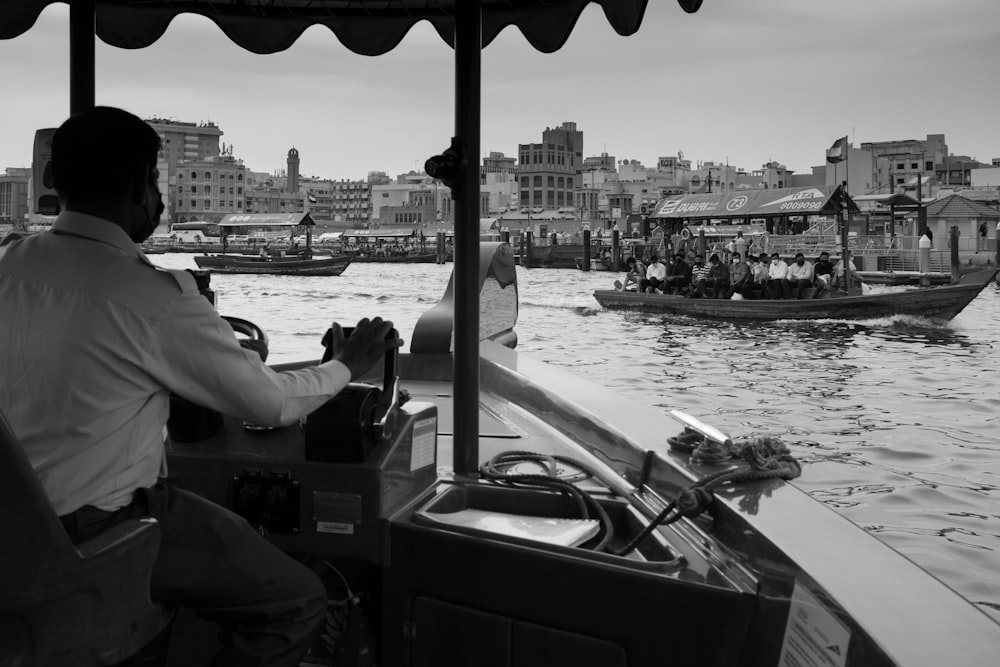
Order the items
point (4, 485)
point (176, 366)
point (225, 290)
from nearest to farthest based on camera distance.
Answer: point (4, 485)
point (176, 366)
point (225, 290)

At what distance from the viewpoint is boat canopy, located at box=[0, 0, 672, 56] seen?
108 inches

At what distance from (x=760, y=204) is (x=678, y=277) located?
521cm

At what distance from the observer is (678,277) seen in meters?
24.5

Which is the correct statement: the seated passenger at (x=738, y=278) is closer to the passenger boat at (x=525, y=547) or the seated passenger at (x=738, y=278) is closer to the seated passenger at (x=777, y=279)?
the seated passenger at (x=777, y=279)

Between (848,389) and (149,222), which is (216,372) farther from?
(848,389)

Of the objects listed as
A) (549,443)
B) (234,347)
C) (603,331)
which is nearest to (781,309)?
(603,331)

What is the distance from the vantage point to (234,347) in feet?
4.70

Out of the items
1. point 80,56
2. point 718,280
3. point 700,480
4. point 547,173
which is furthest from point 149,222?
point 547,173

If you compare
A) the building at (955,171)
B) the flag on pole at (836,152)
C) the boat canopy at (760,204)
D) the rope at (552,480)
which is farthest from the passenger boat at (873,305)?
the building at (955,171)

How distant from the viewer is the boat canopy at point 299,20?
2.74 metres

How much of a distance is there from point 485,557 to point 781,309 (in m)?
19.8

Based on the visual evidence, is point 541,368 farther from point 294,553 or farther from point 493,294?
point 294,553

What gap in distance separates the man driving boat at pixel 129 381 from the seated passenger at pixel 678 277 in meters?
23.3

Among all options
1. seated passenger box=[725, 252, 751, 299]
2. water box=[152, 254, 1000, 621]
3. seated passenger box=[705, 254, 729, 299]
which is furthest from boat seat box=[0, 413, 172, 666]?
seated passenger box=[705, 254, 729, 299]
